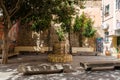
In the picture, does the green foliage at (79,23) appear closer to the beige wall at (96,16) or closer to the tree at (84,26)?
the tree at (84,26)

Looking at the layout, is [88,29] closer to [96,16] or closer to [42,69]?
[96,16]

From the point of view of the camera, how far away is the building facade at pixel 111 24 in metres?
18.0

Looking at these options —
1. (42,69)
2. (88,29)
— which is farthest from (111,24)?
(42,69)

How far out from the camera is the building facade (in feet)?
59.0

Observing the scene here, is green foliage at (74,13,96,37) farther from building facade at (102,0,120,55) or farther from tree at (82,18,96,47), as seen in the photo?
building facade at (102,0,120,55)

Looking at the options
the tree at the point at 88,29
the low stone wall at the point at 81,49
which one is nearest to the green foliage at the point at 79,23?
the tree at the point at 88,29

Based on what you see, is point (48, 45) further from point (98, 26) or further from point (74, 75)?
point (74, 75)

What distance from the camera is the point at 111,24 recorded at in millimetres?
19375

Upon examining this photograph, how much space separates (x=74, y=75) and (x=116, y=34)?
418 inches

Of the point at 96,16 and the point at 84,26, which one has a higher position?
the point at 96,16

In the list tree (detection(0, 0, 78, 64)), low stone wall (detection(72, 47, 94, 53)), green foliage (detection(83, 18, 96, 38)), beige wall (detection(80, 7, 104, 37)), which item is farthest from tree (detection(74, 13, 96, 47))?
tree (detection(0, 0, 78, 64))

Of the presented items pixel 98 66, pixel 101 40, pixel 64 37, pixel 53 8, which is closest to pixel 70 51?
pixel 64 37

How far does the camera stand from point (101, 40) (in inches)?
861

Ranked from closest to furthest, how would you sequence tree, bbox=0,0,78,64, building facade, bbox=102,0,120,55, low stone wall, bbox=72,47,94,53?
1. tree, bbox=0,0,78,64
2. building facade, bbox=102,0,120,55
3. low stone wall, bbox=72,47,94,53
